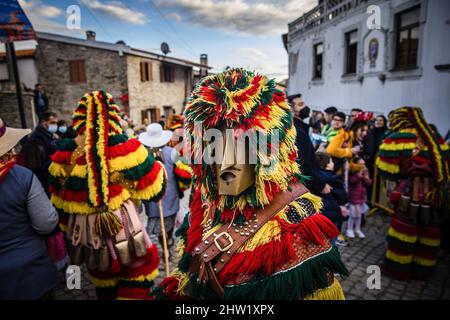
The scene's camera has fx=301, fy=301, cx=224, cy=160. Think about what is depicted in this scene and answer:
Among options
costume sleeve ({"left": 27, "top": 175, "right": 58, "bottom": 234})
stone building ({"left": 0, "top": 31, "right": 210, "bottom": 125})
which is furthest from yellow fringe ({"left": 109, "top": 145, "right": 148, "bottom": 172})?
stone building ({"left": 0, "top": 31, "right": 210, "bottom": 125})

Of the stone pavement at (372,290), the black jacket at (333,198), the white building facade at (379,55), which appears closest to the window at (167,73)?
the white building facade at (379,55)

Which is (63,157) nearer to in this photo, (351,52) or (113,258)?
(113,258)

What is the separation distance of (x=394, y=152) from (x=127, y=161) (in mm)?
3403

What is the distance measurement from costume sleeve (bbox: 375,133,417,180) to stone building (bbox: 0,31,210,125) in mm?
15868

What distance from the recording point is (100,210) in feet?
9.20

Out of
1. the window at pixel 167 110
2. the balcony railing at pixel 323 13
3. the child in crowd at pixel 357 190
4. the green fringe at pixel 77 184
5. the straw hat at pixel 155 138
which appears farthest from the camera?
the window at pixel 167 110

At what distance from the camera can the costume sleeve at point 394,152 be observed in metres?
3.90

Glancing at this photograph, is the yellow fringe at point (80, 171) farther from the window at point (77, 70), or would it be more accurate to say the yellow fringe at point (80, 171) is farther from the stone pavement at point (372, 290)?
the window at point (77, 70)

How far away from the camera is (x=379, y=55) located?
891 centimetres

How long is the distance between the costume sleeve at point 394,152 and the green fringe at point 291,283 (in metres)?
3.07

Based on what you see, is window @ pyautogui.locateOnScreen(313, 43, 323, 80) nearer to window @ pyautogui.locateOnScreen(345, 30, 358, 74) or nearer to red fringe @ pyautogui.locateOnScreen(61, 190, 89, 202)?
window @ pyautogui.locateOnScreen(345, 30, 358, 74)

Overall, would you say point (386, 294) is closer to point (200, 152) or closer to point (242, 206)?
point (242, 206)

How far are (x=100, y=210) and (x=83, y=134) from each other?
2.51ft

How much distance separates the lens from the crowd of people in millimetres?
1504
